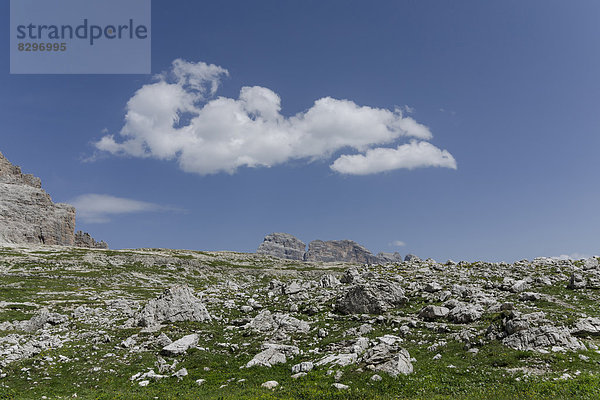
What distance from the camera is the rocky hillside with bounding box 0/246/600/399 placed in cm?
2072

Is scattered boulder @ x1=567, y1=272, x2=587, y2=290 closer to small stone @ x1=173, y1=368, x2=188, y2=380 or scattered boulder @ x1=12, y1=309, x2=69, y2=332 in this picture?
small stone @ x1=173, y1=368, x2=188, y2=380

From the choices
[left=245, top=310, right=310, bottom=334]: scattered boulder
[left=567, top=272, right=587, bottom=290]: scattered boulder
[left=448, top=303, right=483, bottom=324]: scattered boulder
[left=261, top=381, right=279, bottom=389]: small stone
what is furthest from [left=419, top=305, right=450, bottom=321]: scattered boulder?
[left=567, top=272, right=587, bottom=290]: scattered boulder

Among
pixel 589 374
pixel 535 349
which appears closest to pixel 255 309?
pixel 535 349

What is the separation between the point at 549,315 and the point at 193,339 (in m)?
35.5

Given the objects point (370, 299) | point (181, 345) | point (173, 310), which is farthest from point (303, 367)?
point (173, 310)

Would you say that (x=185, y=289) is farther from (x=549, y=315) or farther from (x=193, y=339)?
(x=549, y=315)

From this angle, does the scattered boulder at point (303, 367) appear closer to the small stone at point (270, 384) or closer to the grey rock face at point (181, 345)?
the small stone at point (270, 384)

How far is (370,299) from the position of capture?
38.0m

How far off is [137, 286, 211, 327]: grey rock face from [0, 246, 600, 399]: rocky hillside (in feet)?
0.45

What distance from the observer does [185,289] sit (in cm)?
4256

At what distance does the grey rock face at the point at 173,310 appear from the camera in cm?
3859

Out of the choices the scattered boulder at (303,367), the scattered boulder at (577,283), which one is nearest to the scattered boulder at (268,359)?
the scattered boulder at (303,367)

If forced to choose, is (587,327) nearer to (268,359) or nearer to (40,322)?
(268,359)

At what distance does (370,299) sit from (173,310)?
24.5 meters
